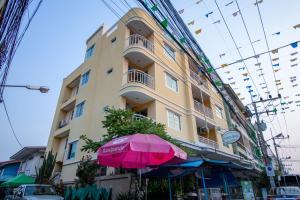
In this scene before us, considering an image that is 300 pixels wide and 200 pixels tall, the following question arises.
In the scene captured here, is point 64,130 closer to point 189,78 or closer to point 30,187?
point 30,187

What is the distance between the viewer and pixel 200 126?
18.4m

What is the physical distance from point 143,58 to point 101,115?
5.01 metres

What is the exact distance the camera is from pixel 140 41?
49.6ft

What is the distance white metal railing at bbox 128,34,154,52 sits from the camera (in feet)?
49.1

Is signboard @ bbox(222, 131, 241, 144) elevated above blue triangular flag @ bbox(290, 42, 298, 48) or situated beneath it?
situated beneath

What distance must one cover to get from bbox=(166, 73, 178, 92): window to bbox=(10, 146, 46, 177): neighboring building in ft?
46.9

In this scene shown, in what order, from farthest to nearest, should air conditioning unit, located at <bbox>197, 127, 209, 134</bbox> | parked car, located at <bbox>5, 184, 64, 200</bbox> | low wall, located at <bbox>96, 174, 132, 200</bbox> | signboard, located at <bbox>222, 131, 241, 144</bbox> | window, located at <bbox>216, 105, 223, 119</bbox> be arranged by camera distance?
1. window, located at <bbox>216, 105, 223, 119</bbox>
2. air conditioning unit, located at <bbox>197, 127, 209, 134</bbox>
3. signboard, located at <bbox>222, 131, 241, 144</bbox>
4. parked car, located at <bbox>5, 184, 64, 200</bbox>
5. low wall, located at <bbox>96, 174, 132, 200</bbox>

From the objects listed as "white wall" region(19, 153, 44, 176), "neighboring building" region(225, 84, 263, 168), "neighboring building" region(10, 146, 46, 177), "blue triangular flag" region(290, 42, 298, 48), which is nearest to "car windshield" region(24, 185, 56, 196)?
Result: "neighboring building" region(10, 146, 46, 177)

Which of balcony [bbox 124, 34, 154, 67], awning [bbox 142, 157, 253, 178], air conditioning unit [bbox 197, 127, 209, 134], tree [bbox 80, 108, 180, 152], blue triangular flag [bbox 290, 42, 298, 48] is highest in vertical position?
balcony [bbox 124, 34, 154, 67]

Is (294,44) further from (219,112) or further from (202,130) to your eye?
(219,112)

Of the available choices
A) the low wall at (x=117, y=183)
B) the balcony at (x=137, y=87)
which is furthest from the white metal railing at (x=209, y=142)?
the low wall at (x=117, y=183)

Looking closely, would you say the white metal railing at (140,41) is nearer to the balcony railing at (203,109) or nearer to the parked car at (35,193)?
the balcony railing at (203,109)

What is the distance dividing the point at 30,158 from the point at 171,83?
17857 millimetres

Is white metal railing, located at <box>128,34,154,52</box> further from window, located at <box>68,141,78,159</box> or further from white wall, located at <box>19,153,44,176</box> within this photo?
white wall, located at <box>19,153,44,176</box>
